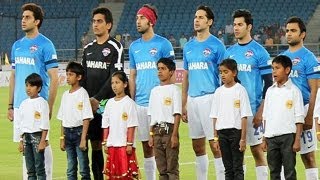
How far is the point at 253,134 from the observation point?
11039 millimetres

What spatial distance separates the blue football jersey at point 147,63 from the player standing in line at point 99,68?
0.82ft

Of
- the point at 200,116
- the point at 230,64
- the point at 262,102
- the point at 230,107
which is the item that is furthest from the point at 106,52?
the point at 262,102

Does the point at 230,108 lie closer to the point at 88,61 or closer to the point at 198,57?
the point at 198,57

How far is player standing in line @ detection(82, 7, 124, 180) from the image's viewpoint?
11492 millimetres

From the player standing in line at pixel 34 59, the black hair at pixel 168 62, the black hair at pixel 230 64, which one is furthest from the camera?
the player standing in line at pixel 34 59

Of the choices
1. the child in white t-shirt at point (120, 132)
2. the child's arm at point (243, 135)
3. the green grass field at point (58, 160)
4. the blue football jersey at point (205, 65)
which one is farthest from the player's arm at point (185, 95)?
the green grass field at point (58, 160)

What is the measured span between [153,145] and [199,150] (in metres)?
0.68

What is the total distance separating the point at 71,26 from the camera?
46500mm

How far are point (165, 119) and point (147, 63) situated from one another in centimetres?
83

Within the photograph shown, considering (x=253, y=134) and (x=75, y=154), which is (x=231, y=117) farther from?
(x=75, y=154)

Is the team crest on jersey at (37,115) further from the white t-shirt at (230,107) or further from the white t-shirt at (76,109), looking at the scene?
the white t-shirt at (230,107)

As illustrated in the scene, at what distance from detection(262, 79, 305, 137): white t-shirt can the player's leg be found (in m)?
1.87

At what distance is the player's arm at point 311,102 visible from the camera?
10461 mm

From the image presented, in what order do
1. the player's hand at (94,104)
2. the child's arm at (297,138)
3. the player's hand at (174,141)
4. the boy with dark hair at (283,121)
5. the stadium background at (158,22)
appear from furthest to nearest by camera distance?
the stadium background at (158,22) < the player's hand at (94,104) < the player's hand at (174,141) < the boy with dark hair at (283,121) < the child's arm at (297,138)
